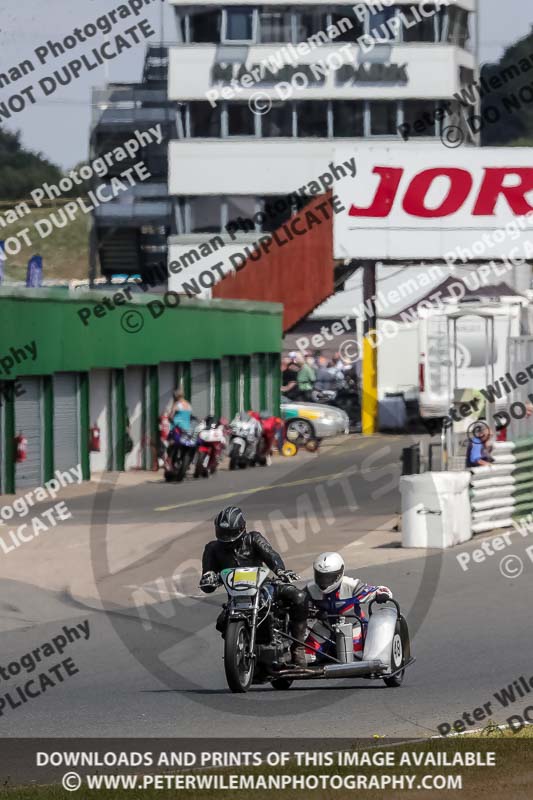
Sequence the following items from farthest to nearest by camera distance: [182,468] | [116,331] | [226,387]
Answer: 1. [226,387]
2. [116,331]
3. [182,468]

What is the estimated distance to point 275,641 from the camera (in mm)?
11234

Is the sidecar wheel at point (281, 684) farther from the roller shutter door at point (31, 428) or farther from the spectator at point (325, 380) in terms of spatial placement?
the spectator at point (325, 380)

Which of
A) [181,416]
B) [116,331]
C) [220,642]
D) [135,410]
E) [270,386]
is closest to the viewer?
[220,642]

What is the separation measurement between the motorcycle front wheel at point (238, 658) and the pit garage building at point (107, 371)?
1633 centimetres

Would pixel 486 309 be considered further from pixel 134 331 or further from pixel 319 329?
pixel 319 329

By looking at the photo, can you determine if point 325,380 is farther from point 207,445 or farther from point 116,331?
point 207,445

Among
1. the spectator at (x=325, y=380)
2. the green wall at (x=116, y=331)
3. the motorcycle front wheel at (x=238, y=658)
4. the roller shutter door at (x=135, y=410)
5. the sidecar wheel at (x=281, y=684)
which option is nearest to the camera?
the motorcycle front wheel at (x=238, y=658)

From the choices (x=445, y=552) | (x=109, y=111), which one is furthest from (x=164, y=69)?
(x=445, y=552)

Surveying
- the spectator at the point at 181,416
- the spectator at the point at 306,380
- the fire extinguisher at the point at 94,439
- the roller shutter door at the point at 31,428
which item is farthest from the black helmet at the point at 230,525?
the spectator at the point at 306,380

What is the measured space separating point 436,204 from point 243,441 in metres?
13.4

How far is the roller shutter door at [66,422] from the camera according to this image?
97.5 feet

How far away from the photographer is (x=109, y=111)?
3086 inches

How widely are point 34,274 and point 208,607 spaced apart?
17.2 metres

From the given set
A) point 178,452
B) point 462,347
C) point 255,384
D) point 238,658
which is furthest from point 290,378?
point 238,658
